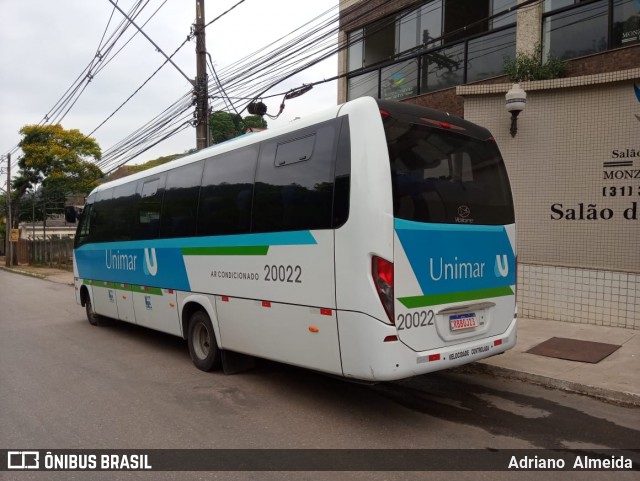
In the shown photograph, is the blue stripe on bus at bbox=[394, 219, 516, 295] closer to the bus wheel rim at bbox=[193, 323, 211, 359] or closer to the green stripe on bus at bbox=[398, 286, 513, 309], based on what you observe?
the green stripe on bus at bbox=[398, 286, 513, 309]

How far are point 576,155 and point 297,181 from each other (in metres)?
6.24

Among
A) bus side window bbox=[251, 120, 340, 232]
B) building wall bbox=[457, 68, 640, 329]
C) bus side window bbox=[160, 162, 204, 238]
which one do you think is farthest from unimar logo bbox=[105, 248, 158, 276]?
building wall bbox=[457, 68, 640, 329]

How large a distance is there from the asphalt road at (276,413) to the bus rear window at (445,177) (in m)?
1.94

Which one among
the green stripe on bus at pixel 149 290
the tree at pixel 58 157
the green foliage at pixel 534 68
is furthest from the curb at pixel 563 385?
the tree at pixel 58 157

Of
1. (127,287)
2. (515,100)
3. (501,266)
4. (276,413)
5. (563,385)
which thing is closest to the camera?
(276,413)

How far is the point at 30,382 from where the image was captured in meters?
6.34

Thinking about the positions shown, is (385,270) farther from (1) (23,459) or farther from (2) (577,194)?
(2) (577,194)

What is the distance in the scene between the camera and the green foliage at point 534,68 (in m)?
10.2

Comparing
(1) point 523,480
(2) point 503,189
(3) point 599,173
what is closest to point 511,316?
(2) point 503,189

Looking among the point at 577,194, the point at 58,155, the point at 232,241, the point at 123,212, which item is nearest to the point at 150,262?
the point at 123,212

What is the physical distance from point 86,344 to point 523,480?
7626 millimetres

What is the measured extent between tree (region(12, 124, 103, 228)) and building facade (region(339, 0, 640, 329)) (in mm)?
31038

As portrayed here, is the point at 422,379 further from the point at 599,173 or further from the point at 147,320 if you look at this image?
the point at 599,173

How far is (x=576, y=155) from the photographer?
356 inches
